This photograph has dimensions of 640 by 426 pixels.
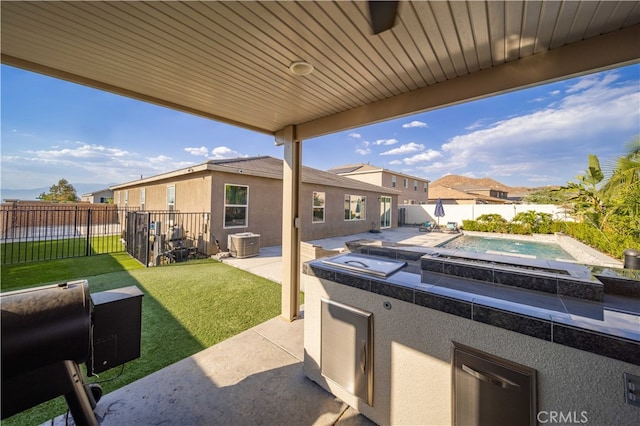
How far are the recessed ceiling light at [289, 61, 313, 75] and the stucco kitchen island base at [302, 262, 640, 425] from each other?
1.71m

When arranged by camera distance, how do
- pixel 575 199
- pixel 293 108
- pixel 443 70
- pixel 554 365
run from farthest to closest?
pixel 575 199
pixel 293 108
pixel 443 70
pixel 554 365

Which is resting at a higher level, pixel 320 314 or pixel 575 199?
pixel 575 199

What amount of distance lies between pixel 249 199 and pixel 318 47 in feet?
23.9

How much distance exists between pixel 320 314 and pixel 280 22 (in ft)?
7.38

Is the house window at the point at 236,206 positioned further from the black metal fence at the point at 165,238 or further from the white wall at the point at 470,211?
the white wall at the point at 470,211

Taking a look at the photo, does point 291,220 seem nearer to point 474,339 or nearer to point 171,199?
point 474,339

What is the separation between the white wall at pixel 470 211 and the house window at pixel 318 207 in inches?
468

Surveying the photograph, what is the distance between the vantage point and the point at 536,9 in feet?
4.74

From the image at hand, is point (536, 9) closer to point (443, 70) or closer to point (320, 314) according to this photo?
point (443, 70)

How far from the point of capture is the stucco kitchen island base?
43.9 inches

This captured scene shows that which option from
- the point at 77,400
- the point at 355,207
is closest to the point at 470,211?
the point at 355,207

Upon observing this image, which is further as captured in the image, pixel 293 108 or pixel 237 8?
pixel 293 108

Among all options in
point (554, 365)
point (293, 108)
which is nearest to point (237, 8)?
point (293, 108)

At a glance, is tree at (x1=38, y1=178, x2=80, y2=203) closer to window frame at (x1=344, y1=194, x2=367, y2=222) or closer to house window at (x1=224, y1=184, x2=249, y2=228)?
house window at (x1=224, y1=184, x2=249, y2=228)
